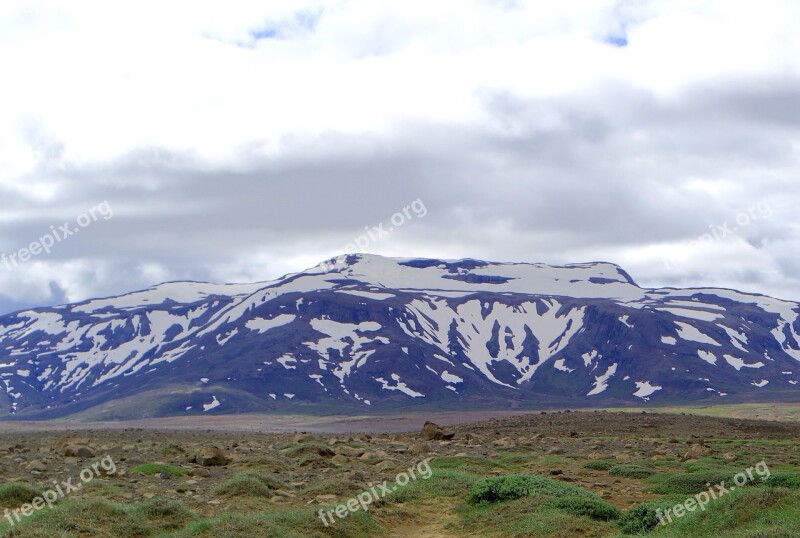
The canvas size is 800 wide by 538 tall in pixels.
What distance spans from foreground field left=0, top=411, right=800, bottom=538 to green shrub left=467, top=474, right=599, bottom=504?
0.15 ft

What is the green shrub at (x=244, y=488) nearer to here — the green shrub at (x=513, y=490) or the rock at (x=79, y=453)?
the green shrub at (x=513, y=490)

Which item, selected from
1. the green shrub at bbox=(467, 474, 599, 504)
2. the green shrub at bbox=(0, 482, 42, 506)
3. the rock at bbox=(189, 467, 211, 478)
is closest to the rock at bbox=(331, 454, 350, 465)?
the rock at bbox=(189, 467, 211, 478)

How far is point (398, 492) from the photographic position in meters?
27.6

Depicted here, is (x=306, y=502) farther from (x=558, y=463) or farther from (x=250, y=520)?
(x=558, y=463)

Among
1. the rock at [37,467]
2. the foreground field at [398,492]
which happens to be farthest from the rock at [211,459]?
the rock at [37,467]

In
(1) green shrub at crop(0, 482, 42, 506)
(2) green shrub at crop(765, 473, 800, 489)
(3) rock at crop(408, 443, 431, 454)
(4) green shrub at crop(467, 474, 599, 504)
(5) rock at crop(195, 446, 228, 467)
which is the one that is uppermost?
(1) green shrub at crop(0, 482, 42, 506)

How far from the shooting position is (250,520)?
2141 cm

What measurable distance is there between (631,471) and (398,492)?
1039 centimetres

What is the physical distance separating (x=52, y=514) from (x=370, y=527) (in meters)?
8.11

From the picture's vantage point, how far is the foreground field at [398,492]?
21.0 meters

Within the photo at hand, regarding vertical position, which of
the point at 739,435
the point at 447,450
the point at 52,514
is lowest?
the point at 739,435

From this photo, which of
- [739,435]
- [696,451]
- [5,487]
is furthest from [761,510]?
[739,435]

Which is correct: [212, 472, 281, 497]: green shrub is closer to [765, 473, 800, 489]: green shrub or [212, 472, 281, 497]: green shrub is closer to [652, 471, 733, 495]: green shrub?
[652, 471, 733, 495]: green shrub

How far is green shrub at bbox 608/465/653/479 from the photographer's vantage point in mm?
32681
